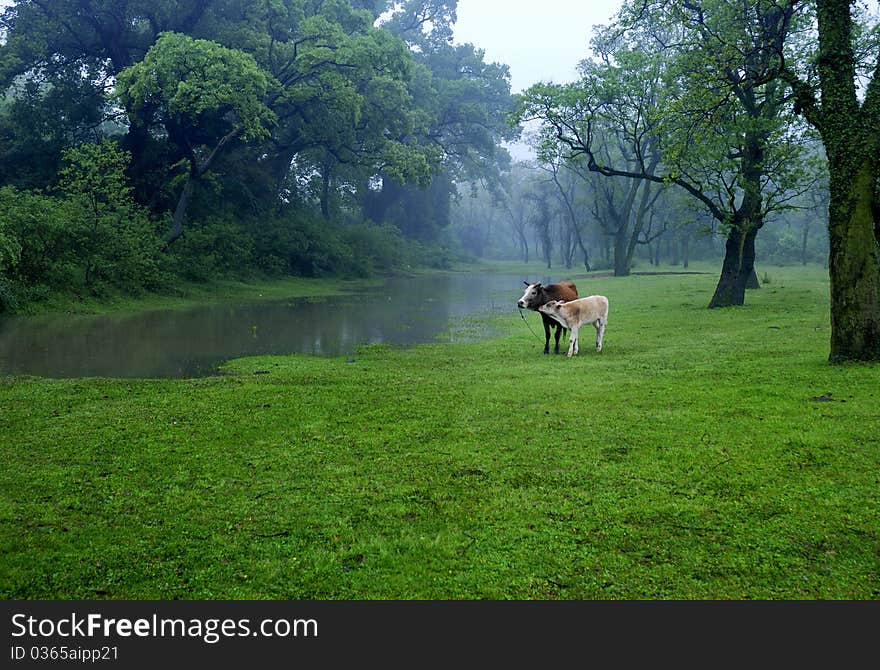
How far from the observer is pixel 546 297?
529 inches

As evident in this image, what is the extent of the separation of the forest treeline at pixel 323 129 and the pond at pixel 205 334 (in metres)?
3.47

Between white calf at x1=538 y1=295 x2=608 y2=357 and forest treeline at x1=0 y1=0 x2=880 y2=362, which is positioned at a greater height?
forest treeline at x1=0 y1=0 x2=880 y2=362

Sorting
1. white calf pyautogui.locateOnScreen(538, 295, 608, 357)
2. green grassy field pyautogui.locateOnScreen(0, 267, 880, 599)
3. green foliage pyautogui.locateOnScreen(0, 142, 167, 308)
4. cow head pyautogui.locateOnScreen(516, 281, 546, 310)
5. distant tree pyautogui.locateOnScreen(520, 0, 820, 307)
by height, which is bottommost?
green grassy field pyautogui.locateOnScreen(0, 267, 880, 599)

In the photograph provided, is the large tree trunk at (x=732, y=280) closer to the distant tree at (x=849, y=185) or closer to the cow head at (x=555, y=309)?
the cow head at (x=555, y=309)

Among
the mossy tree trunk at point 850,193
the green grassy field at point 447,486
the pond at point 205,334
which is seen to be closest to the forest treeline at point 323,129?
the mossy tree trunk at point 850,193

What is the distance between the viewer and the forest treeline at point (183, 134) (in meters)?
23.7

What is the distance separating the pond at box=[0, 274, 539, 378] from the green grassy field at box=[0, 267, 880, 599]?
7.22 ft

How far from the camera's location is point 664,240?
7225 cm

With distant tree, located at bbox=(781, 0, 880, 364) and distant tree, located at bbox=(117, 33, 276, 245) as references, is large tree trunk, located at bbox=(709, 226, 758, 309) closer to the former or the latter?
distant tree, located at bbox=(781, 0, 880, 364)

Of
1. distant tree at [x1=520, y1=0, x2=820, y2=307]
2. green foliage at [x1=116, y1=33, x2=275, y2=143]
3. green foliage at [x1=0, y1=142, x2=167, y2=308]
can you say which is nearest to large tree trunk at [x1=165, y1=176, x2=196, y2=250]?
green foliage at [x1=0, y1=142, x2=167, y2=308]

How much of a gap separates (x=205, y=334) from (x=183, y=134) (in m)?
18.5

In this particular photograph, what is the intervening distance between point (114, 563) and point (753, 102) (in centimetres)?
2316

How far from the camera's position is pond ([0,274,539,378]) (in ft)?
40.1
